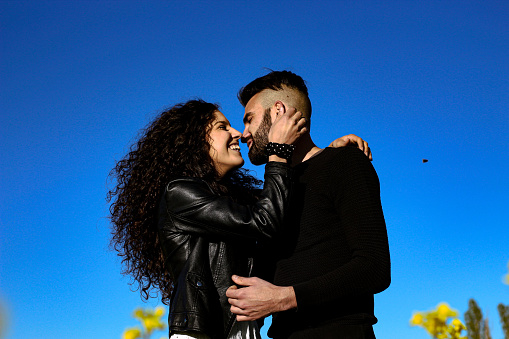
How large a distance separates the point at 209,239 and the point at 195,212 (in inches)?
8.2

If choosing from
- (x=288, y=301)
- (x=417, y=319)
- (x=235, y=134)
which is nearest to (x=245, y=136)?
(x=235, y=134)

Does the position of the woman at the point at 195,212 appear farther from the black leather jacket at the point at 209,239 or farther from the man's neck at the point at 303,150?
the man's neck at the point at 303,150

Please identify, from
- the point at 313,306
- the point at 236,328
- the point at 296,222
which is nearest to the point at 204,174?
the point at 296,222

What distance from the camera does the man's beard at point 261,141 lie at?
3.67 m

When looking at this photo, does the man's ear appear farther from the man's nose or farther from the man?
the man

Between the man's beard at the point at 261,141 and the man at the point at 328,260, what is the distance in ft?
1.99

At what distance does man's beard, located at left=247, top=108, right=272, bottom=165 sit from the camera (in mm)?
3674

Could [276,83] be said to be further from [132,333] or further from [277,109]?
[132,333]

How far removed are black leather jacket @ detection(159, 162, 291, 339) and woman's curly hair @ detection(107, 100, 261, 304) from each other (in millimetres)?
418

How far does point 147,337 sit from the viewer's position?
5.74 metres

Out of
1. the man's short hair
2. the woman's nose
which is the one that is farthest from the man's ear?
the woman's nose

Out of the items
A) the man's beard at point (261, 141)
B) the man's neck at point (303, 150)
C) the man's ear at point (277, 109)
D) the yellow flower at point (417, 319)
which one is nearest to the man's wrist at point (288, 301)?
the man's neck at point (303, 150)

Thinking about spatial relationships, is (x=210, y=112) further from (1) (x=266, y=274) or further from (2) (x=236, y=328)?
(2) (x=236, y=328)

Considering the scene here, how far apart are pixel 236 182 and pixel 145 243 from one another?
42.9 inches
